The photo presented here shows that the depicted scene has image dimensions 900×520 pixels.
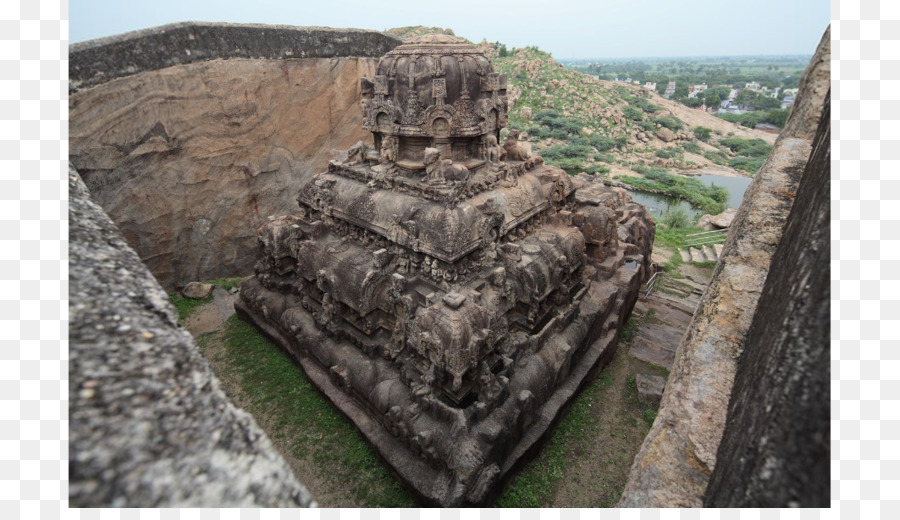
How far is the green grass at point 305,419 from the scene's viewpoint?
331 inches

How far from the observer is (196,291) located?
595 inches

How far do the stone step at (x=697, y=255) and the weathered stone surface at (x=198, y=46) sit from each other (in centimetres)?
1673

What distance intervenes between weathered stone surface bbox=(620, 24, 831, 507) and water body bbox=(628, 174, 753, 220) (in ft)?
82.3

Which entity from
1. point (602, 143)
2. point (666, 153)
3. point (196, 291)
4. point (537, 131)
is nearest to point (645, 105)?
point (666, 153)

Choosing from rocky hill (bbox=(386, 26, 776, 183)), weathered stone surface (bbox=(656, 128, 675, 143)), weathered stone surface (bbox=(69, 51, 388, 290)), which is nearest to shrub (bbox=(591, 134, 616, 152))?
rocky hill (bbox=(386, 26, 776, 183))

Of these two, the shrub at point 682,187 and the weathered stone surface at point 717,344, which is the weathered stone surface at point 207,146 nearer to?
the weathered stone surface at point 717,344

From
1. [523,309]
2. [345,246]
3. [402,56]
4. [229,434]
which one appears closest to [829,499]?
[229,434]

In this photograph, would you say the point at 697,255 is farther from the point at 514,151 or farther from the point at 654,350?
the point at 514,151

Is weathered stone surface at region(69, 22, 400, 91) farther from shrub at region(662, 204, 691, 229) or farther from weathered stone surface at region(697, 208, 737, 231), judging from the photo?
weathered stone surface at region(697, 208, 737, 231)

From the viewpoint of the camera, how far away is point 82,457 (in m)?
2.51

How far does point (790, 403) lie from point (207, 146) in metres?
17.2

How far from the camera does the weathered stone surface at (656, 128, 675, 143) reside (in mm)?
54719

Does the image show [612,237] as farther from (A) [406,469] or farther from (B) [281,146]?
(B) [281,146]

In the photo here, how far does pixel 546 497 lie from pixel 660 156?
49.7 m
